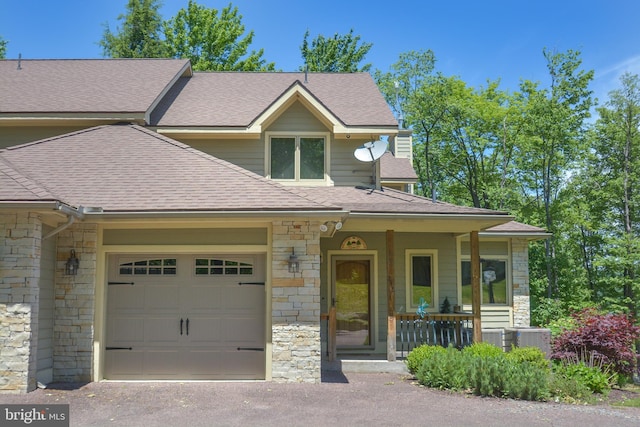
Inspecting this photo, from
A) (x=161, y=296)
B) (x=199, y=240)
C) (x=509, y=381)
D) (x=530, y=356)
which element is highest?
(x=199, y=240)

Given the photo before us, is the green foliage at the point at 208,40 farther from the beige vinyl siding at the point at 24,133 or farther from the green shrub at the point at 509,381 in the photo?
the green shrub at the point at 509,381

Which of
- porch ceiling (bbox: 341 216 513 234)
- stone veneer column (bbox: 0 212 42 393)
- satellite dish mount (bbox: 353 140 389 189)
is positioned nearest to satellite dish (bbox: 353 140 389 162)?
satellite dish mount (bbox: 353 140 389 189)

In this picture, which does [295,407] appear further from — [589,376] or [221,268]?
[589,376]

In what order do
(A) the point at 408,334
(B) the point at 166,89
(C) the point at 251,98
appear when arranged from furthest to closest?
(C) the point at 251,98
(B) the point at 166,89
(A) the point at 408,334

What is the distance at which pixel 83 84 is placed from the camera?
1493cm

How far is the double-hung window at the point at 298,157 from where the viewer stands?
1343cm

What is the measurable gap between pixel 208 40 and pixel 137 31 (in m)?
4.17

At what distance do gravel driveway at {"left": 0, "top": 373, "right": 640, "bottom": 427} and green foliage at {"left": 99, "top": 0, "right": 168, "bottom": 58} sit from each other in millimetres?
23181

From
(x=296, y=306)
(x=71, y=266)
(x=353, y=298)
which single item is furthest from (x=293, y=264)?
(x=353, y=298)

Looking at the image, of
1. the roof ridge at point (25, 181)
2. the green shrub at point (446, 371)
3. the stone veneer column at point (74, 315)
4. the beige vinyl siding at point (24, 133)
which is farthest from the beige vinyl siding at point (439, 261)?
the beige vinyl siding at point (24, 133)

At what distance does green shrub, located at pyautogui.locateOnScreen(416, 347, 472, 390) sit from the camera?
908 centimetres

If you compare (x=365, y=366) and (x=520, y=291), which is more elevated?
(x=520, y=291)

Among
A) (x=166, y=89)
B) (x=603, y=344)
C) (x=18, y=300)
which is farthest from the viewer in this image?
(x=166, y=89)

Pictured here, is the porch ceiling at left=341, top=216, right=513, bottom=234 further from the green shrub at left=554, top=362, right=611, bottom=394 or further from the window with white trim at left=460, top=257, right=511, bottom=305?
the window with white trim at left=460, top=257, right=511, bottom=305
